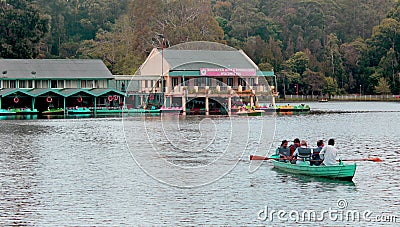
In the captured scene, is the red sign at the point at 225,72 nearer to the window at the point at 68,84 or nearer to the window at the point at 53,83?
the window at the point at 68,84

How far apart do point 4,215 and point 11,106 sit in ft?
197

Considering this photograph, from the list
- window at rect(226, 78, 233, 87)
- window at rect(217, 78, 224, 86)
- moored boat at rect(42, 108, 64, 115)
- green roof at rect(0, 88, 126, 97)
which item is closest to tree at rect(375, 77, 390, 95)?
window at rect(226, 78, 233, 87)

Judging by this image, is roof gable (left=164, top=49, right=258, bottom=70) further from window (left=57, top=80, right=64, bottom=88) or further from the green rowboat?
the green rowboat

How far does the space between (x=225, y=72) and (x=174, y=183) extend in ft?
172

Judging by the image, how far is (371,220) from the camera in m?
20.8

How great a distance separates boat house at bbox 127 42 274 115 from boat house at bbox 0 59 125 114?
11.7ft

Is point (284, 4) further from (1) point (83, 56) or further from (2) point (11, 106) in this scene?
(2) point (11, 106)

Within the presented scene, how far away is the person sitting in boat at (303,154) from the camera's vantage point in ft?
91.1

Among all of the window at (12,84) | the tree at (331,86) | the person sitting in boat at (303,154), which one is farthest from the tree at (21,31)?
the person sitting in boat at (303,154)

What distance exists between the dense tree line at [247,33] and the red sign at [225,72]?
796 inches

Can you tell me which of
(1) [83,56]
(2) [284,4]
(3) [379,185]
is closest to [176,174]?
(3) [379,185]

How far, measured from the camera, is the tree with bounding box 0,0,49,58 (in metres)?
96.9

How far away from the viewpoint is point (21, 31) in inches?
3841

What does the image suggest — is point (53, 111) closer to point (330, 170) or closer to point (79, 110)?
point (79, 110)
